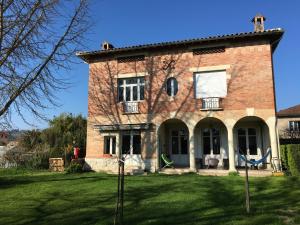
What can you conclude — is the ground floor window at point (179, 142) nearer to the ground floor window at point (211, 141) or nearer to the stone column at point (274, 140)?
the ground floor window at point (211, 141)

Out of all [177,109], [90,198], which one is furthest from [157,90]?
[90,198]

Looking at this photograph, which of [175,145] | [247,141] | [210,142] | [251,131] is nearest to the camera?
[247,141]

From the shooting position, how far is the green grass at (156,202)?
23.4ft

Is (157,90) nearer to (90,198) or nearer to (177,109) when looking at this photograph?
(177,109)

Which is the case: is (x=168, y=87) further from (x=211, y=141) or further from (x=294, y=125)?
(x=294, y=125)

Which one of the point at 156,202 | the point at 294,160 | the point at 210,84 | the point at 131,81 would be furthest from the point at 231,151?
the point at 156,202

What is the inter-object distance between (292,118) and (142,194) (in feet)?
101

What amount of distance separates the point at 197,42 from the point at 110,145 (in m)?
8.47

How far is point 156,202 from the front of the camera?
29.3 feet

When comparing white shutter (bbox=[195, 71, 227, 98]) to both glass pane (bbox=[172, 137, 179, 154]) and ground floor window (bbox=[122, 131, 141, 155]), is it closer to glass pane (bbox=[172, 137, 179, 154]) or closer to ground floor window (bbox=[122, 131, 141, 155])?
glass pane (bbox=[172, 137, 179, 154])

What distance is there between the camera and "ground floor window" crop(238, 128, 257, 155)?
17.4 meters

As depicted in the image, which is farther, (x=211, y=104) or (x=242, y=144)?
(x=242, y=144)

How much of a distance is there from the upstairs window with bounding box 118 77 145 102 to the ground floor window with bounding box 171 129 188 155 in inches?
132

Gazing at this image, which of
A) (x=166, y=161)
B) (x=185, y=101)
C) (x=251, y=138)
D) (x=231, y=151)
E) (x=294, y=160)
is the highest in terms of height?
(x=185, y=101)
